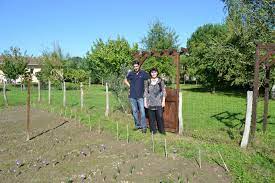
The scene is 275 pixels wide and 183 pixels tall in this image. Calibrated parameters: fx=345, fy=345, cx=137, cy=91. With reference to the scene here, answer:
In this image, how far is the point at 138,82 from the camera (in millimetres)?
9945

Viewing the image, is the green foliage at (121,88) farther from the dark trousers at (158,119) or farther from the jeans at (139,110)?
the dark trousers at (158,119)

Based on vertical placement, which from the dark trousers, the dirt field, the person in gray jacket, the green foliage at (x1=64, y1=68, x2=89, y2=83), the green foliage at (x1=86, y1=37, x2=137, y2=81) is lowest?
the dirt field

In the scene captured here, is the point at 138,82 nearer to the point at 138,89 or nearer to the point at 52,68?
the point at 138,89

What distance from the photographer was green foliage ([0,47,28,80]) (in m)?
38.1

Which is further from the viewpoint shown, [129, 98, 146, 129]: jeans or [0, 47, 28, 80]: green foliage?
[0, 47, 28, 80]: green foliage

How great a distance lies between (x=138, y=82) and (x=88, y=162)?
378cm

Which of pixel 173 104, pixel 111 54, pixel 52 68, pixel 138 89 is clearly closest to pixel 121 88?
pixel 138 89

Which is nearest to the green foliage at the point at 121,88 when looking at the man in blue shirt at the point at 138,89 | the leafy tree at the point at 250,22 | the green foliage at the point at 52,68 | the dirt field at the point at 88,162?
the man in blue shirt at the point at 138,89

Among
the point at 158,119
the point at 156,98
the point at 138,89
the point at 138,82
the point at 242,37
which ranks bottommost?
the point at 158,119

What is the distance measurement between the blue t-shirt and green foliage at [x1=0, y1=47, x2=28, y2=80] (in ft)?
102

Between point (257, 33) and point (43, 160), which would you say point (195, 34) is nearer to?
point (257, 33)

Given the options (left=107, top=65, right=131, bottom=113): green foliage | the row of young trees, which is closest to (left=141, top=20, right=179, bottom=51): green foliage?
the row of young trees

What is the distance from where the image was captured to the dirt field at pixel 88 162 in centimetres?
570

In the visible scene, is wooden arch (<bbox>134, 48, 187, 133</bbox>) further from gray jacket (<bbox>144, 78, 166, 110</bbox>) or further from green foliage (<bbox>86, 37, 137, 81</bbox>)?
green foliage (<bbox>86, 37, 137, 81</bbox>)
